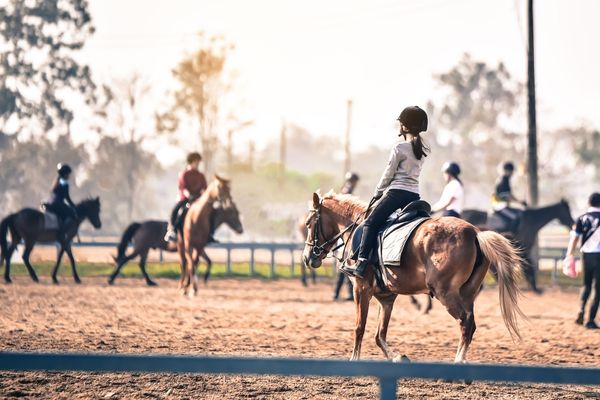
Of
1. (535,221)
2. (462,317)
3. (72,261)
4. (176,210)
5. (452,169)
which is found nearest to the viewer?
(462,317)

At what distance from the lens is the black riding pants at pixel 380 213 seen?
10.4m

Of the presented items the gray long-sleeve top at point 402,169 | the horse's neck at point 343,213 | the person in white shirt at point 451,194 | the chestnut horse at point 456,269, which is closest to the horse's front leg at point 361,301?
the chestnut horse at point 456,269

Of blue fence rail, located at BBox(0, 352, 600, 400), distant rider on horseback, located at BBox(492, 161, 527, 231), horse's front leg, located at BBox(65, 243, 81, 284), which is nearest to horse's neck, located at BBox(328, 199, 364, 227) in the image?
blue fence rail, located at BBox(0, 352, 600, 400)

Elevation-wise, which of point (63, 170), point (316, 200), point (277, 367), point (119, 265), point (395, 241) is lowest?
point (119, 265)

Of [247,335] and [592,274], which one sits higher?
[592,274]

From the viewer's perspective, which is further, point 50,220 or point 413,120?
point 50,220

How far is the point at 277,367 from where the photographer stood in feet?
16.1

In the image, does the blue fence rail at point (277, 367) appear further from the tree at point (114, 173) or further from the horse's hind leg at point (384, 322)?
the tree at point (114, 173)

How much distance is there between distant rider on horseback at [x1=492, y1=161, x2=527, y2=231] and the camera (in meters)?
23.5

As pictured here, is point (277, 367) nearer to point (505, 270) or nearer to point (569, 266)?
point (505, 270)

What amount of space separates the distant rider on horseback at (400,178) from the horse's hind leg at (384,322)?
46 cm

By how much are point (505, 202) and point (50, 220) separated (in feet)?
38.4

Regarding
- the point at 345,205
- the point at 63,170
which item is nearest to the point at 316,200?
the point at 345,205

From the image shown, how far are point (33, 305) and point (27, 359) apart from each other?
1390cm
